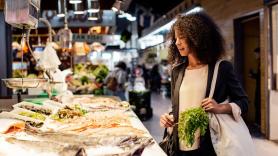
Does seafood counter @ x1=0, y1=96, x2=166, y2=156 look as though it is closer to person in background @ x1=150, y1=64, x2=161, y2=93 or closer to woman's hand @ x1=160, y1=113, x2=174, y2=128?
woman's hand @ x1=160, y1=113, x2=174, y2=128

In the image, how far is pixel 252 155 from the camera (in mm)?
2445

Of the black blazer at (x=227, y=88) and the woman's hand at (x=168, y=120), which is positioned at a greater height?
the black blazer at (x=227, y=88)

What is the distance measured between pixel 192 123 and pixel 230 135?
234 mm

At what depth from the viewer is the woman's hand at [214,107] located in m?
2.39

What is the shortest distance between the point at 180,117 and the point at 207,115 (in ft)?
0.55

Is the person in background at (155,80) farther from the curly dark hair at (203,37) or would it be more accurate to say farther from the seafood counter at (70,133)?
the curly dark hair at (203,37)

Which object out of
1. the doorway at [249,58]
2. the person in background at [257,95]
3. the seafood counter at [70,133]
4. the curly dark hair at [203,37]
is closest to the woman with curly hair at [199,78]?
the curly dark hair at [203,37]

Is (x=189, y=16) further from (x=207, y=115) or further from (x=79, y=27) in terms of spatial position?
(x=79, y=27)

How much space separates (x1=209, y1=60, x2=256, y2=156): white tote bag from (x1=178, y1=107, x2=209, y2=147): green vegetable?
62 mm

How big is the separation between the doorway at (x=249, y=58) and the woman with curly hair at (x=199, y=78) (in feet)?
22.7

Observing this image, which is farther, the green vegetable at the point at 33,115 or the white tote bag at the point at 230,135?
the green vegetable at the point at 33,115

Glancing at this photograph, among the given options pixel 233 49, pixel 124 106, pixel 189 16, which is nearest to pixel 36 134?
pixel 189 16

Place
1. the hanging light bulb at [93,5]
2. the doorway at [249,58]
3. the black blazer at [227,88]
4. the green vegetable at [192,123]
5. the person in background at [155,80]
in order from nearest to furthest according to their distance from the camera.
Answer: the green vegetable at [192,123]
the black blazer at [227,88]
the hanging light bulb at [93,5]
the doorway at [249,58]
the person in background at [155,80]

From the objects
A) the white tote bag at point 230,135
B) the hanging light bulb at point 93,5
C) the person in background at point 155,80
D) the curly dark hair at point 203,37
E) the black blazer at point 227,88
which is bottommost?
the person in background at point 155,80
